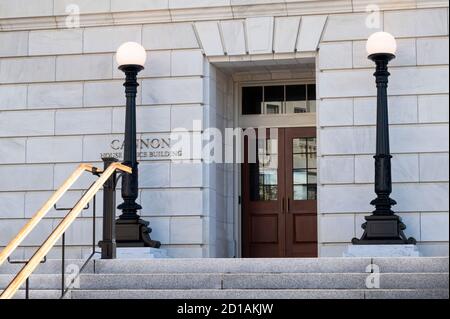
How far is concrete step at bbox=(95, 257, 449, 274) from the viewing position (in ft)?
31.4

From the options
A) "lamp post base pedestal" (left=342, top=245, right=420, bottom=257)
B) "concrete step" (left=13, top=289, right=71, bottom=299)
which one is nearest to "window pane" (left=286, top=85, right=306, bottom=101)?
"lamp post base pedestal" (left=342, top=245, right=420, bottom=257)

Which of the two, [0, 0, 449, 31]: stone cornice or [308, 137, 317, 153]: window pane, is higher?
[0, 0, 449, 31]: stone cornice

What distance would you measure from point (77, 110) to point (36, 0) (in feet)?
6.29

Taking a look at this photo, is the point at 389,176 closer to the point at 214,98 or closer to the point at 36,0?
the point at 214,98

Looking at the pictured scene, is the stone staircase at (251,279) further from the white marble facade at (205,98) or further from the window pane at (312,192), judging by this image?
the window pane at (312,192)

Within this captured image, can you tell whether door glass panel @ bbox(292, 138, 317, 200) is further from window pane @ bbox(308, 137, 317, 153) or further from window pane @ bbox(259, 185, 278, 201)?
window pane @ bbox(259, 185, 278, 201)

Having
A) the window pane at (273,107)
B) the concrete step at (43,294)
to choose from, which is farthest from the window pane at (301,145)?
the concrete step at (43,294)

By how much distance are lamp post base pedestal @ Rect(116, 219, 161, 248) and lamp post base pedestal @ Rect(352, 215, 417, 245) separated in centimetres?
299

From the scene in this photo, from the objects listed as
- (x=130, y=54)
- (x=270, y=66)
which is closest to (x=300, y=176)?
(x=270, y=66)

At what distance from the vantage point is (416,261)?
959 cm

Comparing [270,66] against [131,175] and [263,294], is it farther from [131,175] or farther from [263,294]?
[263,294]

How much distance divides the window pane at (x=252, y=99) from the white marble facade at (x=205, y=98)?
0.38m

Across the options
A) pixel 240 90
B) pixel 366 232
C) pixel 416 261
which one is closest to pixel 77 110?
pixel 240 90

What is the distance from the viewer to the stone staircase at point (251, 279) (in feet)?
28.6
